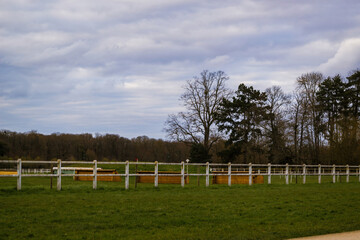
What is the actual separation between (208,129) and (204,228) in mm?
50312

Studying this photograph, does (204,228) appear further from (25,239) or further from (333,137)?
(333,137)

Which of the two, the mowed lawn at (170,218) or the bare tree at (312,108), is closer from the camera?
the mowed lawn at (170,218)

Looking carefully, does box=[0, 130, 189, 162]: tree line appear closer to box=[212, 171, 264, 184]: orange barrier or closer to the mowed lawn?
box=[212, 171, 264, 184]: orange barrier

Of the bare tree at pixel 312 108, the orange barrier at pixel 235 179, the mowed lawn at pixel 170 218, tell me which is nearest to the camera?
the mowed lawn at pixel 170 218

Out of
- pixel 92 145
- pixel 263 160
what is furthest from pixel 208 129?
pixel 92 145

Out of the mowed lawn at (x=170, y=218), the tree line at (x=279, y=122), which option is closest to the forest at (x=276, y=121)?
the tree line at (x=279, y=122)

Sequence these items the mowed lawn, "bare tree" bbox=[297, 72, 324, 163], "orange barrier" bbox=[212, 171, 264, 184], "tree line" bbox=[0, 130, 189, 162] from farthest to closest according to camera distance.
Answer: "tree line" bbox=[0, 130, 189, 162]
"bare tree" bbox=[297, 72, 324, 163]
"orange barrier" bbox=[212, 171, 264, 184]
the mowed lawn

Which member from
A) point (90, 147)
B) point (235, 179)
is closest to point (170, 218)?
point (235, 179)

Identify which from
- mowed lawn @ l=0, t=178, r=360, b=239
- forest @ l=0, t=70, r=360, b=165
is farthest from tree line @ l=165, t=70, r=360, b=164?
mowed lawn @ l=0, t=178, r=360, b=239

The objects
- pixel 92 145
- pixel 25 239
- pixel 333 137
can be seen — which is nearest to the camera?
pixel 25 239

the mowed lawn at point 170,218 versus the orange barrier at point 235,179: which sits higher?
the mowed lawn at point 170,218

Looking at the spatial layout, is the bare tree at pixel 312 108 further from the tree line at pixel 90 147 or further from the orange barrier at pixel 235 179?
the tree line at pixel 90 147

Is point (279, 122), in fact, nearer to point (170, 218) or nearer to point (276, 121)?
point (276, 121)

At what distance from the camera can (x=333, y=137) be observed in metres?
56.9
